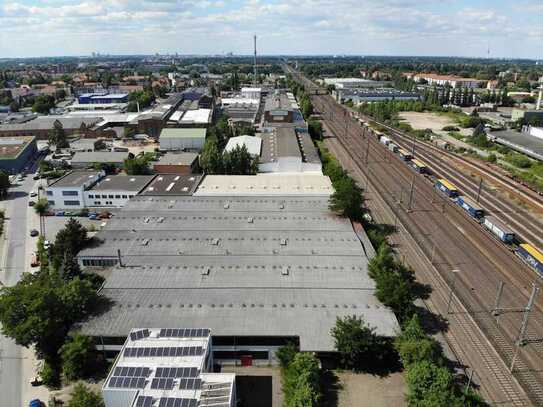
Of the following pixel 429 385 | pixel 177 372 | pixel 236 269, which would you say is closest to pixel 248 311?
pixel 236 269

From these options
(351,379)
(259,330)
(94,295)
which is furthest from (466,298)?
(94,295)

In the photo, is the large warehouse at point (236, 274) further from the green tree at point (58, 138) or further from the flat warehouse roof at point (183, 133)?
the green tree at point (58, 138)

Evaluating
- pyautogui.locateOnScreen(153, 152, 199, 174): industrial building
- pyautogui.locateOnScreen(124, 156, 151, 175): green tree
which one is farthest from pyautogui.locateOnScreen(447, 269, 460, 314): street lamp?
pyautogui.locateOnScreen(124, 156, 151, 175): green tree

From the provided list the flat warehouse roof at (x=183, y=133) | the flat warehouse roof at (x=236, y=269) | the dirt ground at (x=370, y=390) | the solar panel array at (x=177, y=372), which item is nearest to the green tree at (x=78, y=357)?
the flat warehouse roof at (x=236, y=269)

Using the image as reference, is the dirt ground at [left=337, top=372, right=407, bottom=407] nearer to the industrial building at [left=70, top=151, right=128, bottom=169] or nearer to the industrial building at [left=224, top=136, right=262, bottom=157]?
the industrial building at [left=224, top=136, right=262, bottom=157]

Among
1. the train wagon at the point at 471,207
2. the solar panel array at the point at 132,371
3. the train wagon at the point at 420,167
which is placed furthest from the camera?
the train wagon at the point at 420,167

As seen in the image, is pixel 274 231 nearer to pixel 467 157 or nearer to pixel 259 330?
pixel 259 330

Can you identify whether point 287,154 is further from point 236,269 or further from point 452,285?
point 452,285

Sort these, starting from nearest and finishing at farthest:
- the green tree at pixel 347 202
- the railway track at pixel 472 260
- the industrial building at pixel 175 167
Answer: the railway track at pixel 472 260 → the green tree at pixel 347 202 → the industrial building at pixel 175 167
